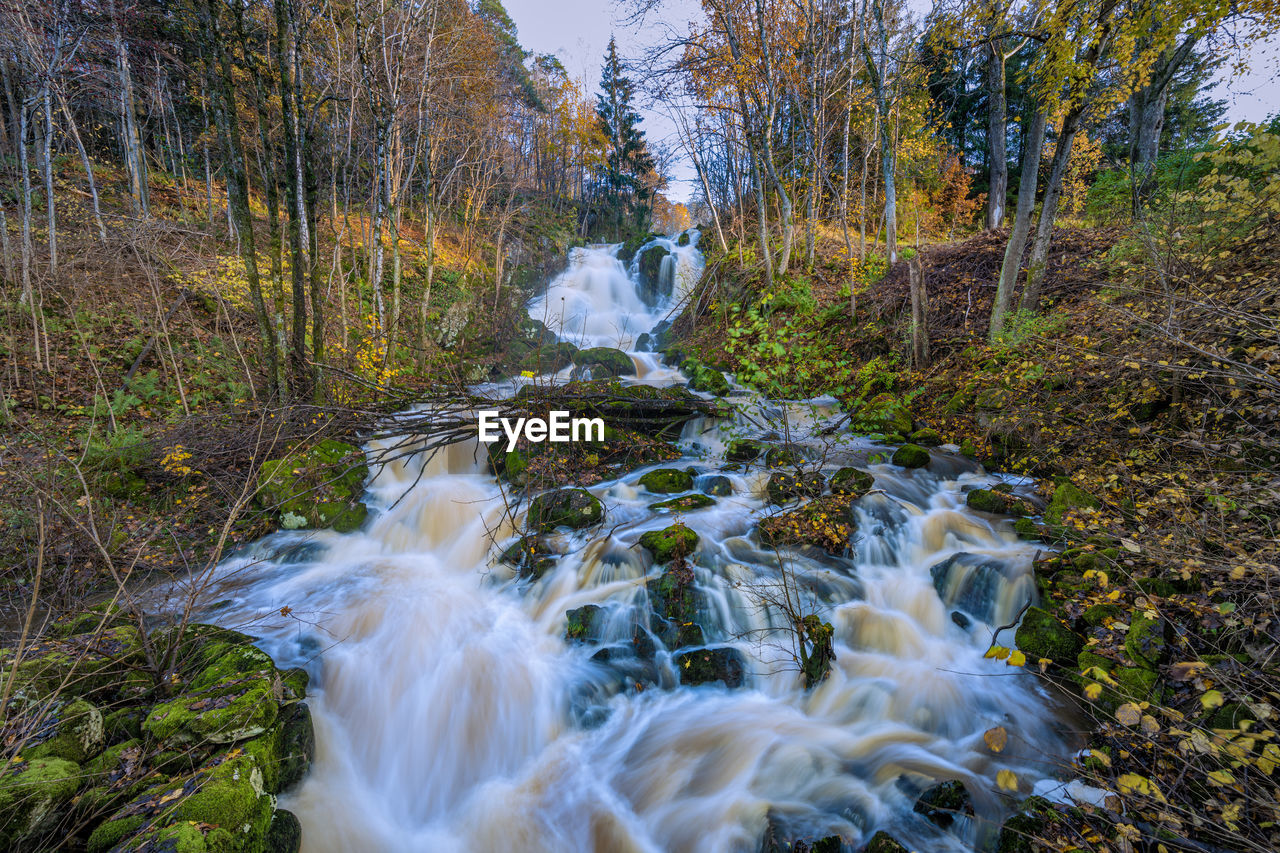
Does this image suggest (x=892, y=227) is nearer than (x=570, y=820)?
No

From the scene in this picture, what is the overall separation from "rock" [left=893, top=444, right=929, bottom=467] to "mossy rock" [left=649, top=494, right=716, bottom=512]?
2861mm

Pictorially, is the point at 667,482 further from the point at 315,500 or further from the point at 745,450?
the point at 315,500

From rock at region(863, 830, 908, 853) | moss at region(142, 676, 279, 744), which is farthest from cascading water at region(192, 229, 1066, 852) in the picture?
moss at region(142, 676, 279, 744)

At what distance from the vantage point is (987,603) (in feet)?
15.5

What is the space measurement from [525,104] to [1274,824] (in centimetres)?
3264

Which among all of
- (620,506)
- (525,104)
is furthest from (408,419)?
(525,104)

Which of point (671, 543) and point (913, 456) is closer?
point (671, 543)

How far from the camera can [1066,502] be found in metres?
4.74

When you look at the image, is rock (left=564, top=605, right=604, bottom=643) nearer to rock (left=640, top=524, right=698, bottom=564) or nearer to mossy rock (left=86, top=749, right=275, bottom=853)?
rock (left=640, top=524, right=698, bottom=564)

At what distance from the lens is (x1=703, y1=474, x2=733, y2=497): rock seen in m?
6.91

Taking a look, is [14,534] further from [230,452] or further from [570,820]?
[570,820]

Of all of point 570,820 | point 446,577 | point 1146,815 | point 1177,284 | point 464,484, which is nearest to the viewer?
point 1146,815

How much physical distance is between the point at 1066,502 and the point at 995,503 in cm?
82

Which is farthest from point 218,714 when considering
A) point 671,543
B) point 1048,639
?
point 1048,639
